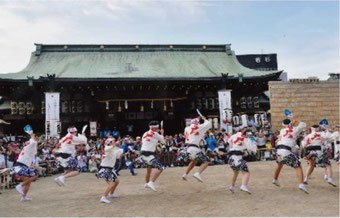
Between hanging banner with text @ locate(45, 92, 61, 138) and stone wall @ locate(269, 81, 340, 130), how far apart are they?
14727 mm

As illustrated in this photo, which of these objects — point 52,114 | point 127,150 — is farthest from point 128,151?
point 52,114

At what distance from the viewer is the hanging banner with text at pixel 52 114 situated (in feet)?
65.5

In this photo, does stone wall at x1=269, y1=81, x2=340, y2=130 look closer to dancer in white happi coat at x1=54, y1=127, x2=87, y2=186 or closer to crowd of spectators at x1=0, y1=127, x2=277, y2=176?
crowd of spectators at x1=0, y1=127, x2=277, y2=176

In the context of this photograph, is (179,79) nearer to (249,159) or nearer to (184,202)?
(249,159)

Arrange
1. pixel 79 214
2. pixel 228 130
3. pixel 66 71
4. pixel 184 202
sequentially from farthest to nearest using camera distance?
pixel 66 71, pixel 228 130, pixel 184 202, pixel 79 214

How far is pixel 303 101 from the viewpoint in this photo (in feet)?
76.5

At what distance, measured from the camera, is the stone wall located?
22984 millimetres

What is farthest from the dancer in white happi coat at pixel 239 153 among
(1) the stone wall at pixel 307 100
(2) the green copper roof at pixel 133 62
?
(1) the stone wall at pixel 307 100

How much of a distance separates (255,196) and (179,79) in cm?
1404

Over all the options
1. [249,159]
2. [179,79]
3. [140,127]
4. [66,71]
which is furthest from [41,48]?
[249,159]

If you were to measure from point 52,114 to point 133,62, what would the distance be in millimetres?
7773

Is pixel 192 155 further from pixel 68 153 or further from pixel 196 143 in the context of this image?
pixel 68 153

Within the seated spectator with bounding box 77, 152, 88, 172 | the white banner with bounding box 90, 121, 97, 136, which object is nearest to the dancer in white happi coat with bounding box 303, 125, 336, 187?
the seated spectator with bounding box 77, 152, 88, 172

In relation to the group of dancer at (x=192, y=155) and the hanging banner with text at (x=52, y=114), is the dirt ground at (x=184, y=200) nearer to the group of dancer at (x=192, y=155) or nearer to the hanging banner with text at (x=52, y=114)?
the group of dancer at (x=192, y=155)
